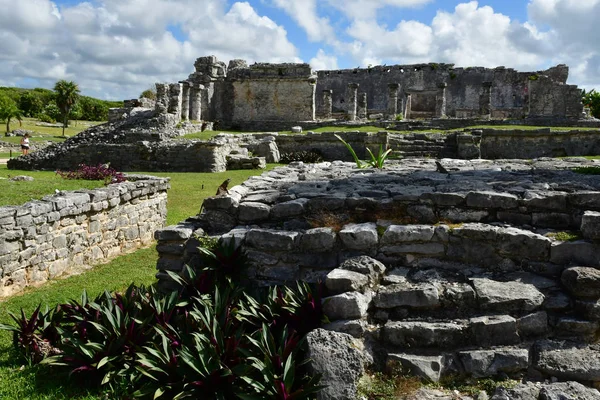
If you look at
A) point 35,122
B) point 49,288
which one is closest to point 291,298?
point 49,288

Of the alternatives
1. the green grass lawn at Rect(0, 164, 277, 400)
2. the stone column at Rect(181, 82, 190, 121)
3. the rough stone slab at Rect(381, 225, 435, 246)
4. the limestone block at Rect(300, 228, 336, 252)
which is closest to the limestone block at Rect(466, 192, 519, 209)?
the rough stone slab at Rect(381, 225, 435, 246)

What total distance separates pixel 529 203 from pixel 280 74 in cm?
2413

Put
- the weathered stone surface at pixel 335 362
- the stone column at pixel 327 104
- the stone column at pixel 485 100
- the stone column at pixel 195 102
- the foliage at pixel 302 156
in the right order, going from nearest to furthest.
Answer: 1. the weathered stone surface at pixel 335 362
2. the foliage at pixel 302 156
3. the stone column at pixel 485 100
4. the stone column at pixel 195 102
5. the stone column at pixel 327 104

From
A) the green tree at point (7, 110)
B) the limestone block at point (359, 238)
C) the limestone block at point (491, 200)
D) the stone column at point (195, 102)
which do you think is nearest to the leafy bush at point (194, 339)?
the limestone block at point (359, 238)

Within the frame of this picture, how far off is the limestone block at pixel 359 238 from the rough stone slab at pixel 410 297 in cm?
50

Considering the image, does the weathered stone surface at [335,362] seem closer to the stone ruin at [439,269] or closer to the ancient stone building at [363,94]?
the stone ruin at [439,269]

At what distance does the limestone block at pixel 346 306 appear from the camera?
3588 mm

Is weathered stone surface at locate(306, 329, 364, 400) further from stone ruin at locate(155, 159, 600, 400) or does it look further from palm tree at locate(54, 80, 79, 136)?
palm tree at locate(54, 80, 79, 136)

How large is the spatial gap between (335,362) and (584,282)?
1.90 meters

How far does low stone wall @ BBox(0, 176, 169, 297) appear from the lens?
616 centimetres

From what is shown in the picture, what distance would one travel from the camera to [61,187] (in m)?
8.99

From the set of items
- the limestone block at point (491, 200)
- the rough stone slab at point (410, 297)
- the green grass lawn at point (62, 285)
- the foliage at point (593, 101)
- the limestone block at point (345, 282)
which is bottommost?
the green grass lawn at point (62, 285)

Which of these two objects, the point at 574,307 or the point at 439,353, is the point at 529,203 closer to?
the point at 574,307

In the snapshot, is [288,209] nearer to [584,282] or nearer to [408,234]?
[408,234]
